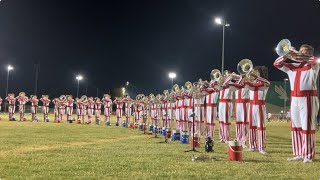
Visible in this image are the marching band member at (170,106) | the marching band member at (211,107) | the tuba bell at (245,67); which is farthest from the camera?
the marching band member at (170,106)

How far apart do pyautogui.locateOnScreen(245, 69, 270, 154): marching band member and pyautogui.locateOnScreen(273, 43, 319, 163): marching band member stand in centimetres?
222

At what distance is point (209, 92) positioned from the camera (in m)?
18.4

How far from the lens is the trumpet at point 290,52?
34.2ft

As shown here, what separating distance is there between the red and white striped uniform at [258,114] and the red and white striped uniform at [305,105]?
2.20m

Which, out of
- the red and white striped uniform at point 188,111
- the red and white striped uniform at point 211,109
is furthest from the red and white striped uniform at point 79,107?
the red and white striped uniform at point 211,109

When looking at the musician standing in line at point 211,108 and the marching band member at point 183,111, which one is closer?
the musician standing in line at point 211,108

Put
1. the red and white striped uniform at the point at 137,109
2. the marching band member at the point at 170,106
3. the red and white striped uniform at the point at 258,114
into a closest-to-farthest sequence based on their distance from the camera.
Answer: the red and white striped uniform at the point at 258,114 → the marching band member at the point at 170,106 → the red and white striped uniform at the point at 137,109

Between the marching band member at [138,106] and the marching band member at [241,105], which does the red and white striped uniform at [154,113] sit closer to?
the marching band member at [138,106]

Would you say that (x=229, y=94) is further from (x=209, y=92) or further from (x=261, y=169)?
(x=261, y=169)

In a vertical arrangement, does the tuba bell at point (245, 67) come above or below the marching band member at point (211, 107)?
above

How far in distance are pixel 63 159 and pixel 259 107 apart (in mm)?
6706

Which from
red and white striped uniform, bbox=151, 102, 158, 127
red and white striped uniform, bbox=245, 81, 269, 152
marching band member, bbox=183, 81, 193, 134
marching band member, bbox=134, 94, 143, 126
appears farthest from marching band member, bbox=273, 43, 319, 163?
marching band member, bbox=134, 94, 143, 126

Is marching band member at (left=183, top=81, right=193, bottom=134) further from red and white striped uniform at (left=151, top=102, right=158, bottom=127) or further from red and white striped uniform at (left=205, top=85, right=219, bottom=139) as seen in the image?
red and white striped uniform at (left=151, top=102, right=158, bottom=127)

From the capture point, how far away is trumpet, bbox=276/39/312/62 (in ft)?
34.2
